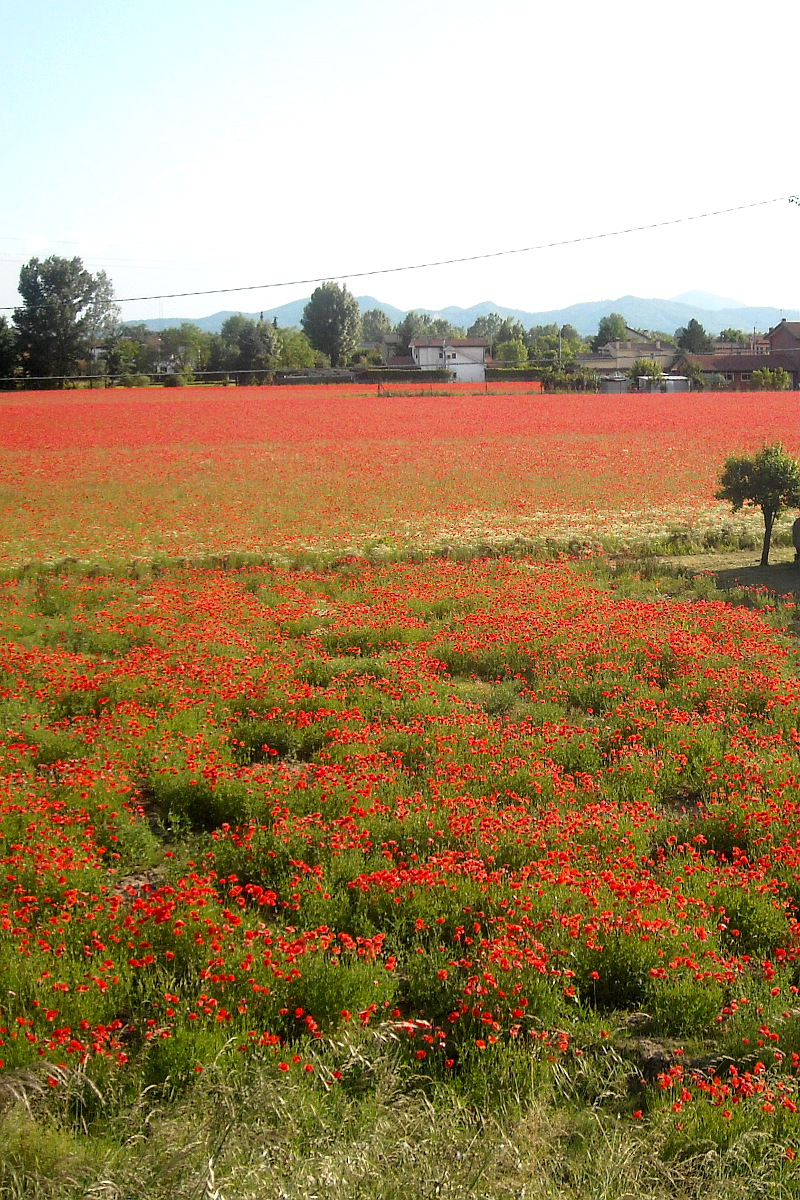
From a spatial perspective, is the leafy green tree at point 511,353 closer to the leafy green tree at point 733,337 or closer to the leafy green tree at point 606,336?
the leafy green tree at point 606,336

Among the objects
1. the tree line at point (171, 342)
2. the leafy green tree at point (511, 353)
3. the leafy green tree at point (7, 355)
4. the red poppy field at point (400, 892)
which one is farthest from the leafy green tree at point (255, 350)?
the red poppy field at point (400, 892)

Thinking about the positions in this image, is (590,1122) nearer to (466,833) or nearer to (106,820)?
(466,833)

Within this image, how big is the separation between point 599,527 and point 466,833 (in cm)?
1617

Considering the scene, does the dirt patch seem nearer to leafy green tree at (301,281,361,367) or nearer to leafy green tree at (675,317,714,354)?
leafy green tree at (301,281,361,367)

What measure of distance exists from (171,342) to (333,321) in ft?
73.7

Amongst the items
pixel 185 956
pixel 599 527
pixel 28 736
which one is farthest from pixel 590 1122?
pixel 599 527

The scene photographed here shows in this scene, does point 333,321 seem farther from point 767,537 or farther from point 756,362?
point 767,537

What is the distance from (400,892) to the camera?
7488 mm

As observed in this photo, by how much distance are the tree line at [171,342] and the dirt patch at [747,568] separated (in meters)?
22.4

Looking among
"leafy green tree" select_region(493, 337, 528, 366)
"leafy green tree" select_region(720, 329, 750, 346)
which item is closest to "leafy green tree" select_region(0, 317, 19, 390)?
"leafy green tree" select_region(493, 337, 528, 366)

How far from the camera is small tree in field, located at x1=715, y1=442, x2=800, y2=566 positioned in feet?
63.4

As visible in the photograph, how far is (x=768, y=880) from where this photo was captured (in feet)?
25.2

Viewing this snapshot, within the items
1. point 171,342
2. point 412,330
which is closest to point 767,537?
point 171,342

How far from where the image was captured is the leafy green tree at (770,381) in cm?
9362
